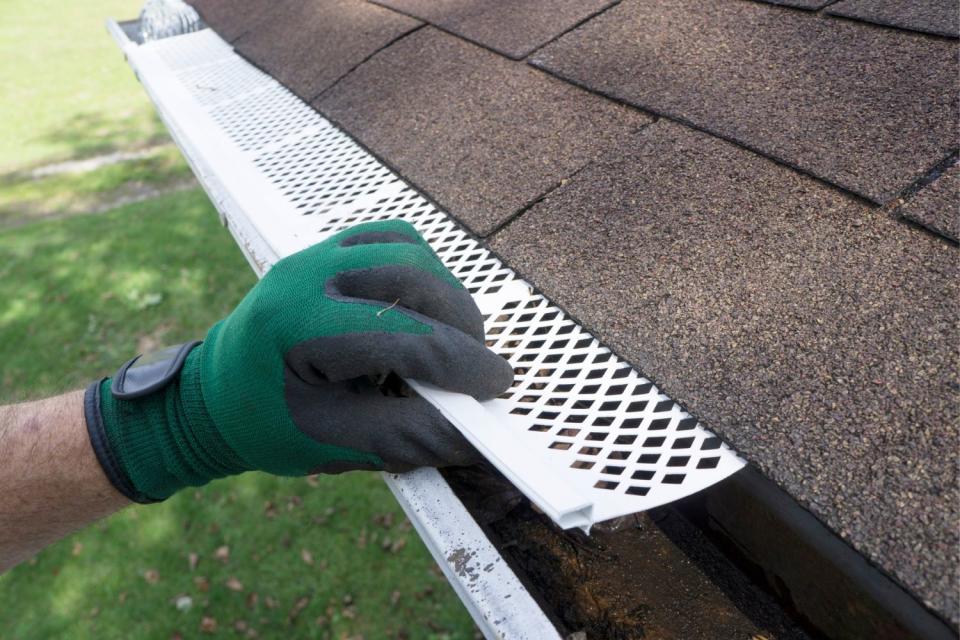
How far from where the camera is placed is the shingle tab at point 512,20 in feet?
7.37

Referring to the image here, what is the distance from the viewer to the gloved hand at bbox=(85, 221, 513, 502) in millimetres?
1240

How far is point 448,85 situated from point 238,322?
123 cm

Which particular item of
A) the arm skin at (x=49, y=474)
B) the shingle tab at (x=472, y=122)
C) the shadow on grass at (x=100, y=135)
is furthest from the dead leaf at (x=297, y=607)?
the shadow on grass at (x=100, y=135)

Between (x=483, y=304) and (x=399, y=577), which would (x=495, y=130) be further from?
(x=399, y=577)

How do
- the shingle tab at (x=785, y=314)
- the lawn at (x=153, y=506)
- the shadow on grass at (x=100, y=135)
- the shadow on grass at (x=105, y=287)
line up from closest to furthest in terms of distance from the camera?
the shingle tab at (x=785, y=314)
the lawn at (x=153, y=506)
the shadow on grass at (x=105, y=287)
the shadow on grass at (x=100, y=135)

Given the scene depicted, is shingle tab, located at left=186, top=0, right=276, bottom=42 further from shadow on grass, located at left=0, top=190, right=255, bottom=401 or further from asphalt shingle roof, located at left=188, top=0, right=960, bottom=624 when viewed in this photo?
shadow on grass, located at left=0, top=190, right=255, bottom=401

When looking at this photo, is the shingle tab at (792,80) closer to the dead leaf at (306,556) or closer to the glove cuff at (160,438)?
the glove cuff at (160,438)

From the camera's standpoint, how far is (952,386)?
1.00 metres

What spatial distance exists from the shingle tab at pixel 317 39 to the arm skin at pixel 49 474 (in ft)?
4.86

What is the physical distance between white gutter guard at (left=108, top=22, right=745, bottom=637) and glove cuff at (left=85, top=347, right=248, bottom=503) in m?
0.40

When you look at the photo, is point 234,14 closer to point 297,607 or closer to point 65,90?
point 297,607

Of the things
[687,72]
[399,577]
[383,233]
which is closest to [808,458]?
[383,233]

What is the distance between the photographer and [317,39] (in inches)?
115

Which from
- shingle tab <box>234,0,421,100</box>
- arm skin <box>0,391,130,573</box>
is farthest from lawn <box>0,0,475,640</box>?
shingle tab <box>234,0,421,100</box>
